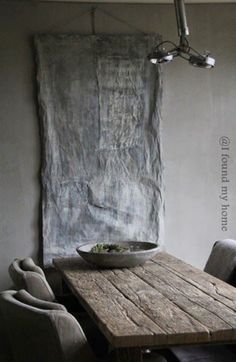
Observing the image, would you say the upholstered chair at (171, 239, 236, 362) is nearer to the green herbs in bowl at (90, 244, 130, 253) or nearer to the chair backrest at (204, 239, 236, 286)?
the chair backrest at (204, 239, 236, 286)

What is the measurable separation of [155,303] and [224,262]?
36.0 inches

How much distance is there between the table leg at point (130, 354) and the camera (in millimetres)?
1864

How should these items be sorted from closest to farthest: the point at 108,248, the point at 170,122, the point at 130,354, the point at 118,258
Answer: the point at 130,354, the point at 118,258, the point at 108,248, the point at 170,122

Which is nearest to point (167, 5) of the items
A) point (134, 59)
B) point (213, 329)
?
point (134, 59)

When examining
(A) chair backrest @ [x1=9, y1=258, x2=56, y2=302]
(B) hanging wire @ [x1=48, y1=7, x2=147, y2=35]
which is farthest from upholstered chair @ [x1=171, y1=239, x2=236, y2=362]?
(B) hanging wire @ [x1=48, y1=7, x2=147, y2=35]

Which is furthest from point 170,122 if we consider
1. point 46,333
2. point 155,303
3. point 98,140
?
point 46,333

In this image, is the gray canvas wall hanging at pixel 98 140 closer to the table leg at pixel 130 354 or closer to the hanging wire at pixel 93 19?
the hanging wire at pixel 93 19

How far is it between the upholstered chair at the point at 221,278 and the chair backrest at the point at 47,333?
2.25 ft

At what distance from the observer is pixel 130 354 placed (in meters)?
1.87

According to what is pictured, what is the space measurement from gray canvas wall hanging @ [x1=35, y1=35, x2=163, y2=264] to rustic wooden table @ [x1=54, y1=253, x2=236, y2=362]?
497 mm

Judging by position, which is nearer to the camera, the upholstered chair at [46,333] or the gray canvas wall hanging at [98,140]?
the upholstered chair at [46,333]

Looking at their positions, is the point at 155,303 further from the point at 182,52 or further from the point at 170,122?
the point at 170,122

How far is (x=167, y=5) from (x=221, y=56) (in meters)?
0.48

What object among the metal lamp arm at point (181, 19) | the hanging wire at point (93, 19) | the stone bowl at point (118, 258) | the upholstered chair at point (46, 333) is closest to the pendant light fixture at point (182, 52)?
the metal lamp arm at point (181, 19)
